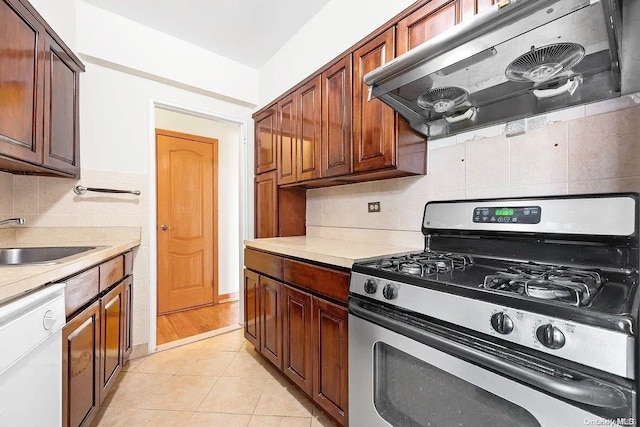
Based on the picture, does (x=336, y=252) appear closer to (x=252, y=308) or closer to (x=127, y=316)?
(x=252, y=308)

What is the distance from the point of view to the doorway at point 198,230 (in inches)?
130

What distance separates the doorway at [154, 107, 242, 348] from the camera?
3.31 metres

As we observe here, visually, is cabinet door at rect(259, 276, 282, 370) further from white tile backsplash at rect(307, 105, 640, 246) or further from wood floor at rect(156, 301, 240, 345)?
wood floor at rect(156, 301, 240, 345)

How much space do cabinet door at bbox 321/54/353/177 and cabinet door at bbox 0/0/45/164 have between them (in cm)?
163

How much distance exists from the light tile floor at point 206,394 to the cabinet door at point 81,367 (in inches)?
12.8

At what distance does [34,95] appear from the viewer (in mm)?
1594

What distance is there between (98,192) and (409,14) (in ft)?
7.92

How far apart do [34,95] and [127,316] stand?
4.80 ft

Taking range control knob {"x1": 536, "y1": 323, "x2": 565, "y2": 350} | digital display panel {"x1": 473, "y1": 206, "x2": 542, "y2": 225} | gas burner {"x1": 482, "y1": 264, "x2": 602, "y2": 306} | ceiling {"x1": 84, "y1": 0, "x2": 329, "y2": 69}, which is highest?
ceiling {"x1": 84, "y1": 0, "x2": 329, "y2": 69}

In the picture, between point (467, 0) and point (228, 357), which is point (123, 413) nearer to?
point (228, 357)

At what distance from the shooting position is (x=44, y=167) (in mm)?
1680

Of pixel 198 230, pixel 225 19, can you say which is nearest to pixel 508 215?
pixel 225 19

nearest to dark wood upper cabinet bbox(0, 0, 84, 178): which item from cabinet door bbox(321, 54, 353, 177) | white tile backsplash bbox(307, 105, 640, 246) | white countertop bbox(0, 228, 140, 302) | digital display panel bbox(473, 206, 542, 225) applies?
white countertop bbox(0, 228, 140, 302)

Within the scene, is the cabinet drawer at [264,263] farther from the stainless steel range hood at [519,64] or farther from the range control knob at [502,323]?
the range control knob at [502,323]
